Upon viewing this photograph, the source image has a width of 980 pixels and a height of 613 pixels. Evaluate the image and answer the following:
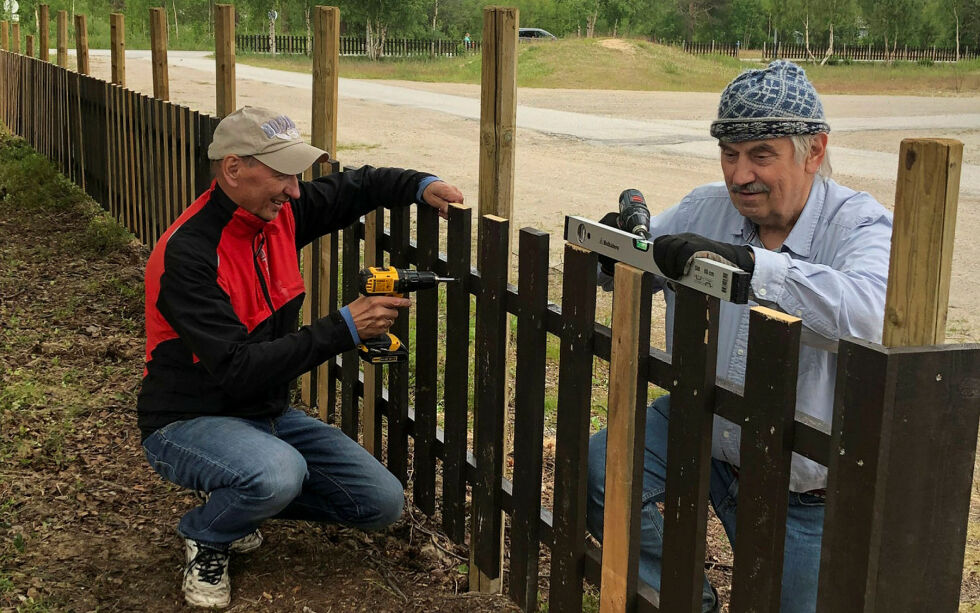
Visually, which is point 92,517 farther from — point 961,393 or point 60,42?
point 60,42

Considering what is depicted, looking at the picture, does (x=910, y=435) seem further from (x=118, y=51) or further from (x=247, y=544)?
(x=118, y=51)

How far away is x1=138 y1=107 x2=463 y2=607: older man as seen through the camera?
125 inches

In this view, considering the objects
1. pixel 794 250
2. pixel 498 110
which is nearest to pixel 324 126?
pixel 498 110

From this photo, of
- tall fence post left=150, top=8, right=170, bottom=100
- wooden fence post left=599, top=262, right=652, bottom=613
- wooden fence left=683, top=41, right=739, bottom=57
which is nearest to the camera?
wooden fence post left=599, top=262, right=652, bottom=613

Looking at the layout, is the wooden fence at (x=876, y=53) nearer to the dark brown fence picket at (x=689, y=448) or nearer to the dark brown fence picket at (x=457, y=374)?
the dark brown fence picket at (x=457, y=374)

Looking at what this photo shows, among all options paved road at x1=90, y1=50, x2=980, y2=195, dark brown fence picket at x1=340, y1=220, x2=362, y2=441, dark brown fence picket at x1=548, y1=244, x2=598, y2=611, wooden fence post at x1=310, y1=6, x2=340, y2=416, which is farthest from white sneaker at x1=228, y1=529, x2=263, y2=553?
paved road at x1=90, y1=50, x2=980, y2=195

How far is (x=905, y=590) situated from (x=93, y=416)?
154 inches

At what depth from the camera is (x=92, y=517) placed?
12.9 ft

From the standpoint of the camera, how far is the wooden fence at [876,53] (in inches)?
2192

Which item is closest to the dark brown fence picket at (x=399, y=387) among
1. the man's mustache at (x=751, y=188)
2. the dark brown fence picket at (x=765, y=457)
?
the man's mustache at (x=751, y=188)

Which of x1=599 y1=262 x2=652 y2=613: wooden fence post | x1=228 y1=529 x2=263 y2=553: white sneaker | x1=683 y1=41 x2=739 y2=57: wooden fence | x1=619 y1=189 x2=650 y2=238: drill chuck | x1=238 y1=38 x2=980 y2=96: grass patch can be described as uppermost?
x1=683 y1=41 x2=739 y2=57: wooden fence

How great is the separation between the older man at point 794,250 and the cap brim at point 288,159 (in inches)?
51.1

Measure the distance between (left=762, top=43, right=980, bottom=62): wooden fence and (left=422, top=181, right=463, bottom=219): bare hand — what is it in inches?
2170

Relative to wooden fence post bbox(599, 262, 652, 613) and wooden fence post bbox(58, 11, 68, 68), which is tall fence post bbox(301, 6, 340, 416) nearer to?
wooden fence post bbox(599, 262, 652, 613)
